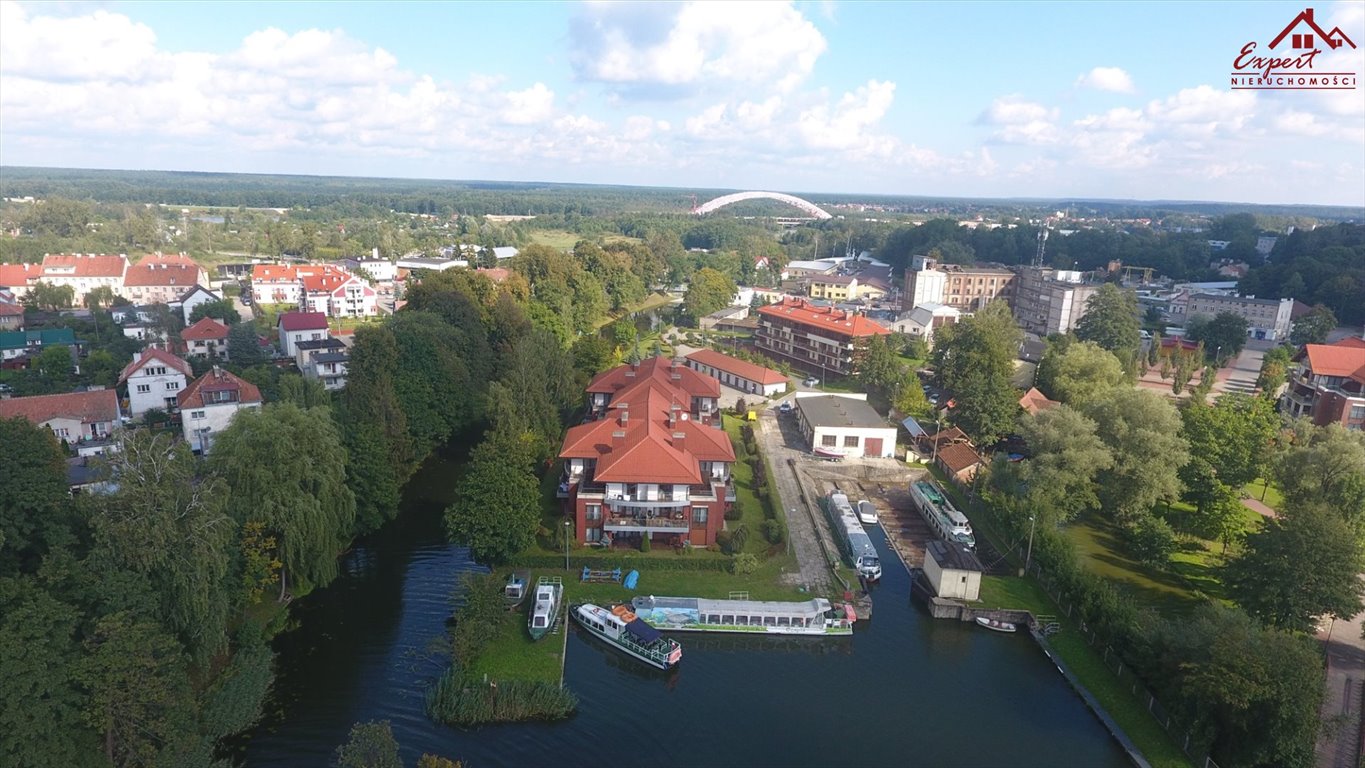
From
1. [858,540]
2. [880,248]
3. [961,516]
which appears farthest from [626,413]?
[880,248]

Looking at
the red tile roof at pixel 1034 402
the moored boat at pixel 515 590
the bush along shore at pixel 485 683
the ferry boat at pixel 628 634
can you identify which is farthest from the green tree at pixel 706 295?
the bush along shore at pixel 485 683

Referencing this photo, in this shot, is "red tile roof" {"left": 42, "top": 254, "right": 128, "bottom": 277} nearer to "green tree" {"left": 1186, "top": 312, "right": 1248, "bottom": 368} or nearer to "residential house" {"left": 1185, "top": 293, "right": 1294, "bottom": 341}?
"green tree" {"left": 1186, "top": 312, "right": 1248, "bottom": 368}

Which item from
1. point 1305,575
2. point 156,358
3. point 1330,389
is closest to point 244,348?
point 156,358

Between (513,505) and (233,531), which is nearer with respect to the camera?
(233,531)

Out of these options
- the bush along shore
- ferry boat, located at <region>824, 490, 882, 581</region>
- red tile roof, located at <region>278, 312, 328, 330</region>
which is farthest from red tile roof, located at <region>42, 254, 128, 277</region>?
ferry boat, located at <region>824, 490, 882, 581</region>

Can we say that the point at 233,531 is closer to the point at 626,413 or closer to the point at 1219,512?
the point at 626,413
